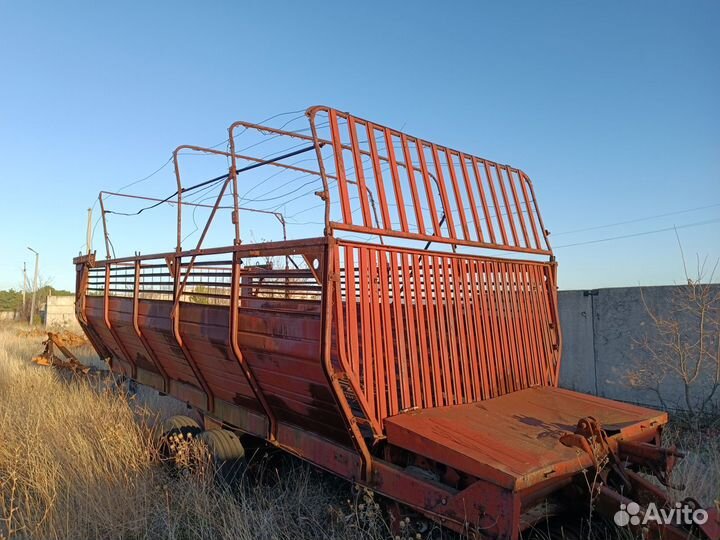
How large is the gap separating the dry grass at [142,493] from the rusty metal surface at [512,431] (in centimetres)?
52

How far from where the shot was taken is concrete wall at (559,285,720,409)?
7625mm

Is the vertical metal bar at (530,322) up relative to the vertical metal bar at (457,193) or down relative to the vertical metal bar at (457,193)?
down

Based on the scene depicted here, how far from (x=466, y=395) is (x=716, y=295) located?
520 cm

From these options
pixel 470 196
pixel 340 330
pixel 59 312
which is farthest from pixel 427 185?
pixel 59 312

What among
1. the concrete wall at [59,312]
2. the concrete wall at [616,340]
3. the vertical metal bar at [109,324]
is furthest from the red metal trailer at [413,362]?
the concrete wall at [59,312]

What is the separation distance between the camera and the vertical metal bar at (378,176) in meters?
3.54

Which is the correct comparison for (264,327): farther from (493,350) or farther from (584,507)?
(584,507)

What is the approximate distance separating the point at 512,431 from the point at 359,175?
194 cm

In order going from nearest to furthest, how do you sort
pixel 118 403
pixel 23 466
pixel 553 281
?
pixel 23 466
pixel 553 281
pixel 118 403

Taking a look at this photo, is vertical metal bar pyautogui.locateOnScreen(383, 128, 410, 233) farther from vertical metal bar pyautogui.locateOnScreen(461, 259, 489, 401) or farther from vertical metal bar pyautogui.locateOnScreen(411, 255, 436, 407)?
vertical metal bar pyautogui.locateOnScreen(461, 259, 489, 401)

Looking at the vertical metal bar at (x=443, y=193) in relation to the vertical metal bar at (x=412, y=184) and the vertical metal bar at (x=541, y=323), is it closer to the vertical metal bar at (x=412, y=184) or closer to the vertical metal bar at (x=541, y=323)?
the vertical metal bar at (x=412, y=184)

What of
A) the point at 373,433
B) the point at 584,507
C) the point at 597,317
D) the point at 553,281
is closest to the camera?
the point at 584,507

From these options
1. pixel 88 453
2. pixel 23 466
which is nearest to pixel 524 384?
pixel 88 453

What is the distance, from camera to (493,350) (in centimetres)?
404
